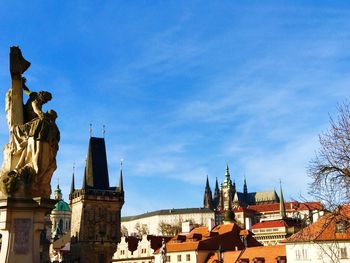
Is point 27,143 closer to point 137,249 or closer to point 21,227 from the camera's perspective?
point 21,227

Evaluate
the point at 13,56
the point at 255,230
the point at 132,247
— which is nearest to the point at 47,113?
the point at 13,56

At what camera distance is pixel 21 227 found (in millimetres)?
11555

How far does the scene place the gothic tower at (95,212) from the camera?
86.1 meters

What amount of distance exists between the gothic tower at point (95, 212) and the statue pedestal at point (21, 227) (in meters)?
76.6

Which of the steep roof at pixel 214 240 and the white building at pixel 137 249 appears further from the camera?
the white building at pixel 137 249

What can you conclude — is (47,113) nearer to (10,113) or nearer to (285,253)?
(10,113)

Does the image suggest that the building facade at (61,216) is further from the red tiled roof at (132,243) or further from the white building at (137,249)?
the white building at (137,249)

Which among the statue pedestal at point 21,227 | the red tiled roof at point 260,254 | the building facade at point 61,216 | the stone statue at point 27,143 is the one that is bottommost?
the red tiled roof at point 260,254

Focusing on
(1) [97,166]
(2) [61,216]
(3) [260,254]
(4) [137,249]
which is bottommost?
(3) [260,254]

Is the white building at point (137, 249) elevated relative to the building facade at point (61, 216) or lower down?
lower down

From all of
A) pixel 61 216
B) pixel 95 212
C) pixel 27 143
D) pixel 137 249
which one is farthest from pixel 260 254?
pixel 61 216

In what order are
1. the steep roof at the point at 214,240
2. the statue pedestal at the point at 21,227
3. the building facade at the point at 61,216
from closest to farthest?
the statue pedestal at the point at 21,227
the steep roof at the point at 214,240
the building facade at the point at 61,216

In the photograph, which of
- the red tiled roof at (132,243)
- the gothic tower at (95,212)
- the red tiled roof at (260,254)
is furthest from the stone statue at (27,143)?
the gothic tower at (95,212)

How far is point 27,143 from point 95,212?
260 ft
